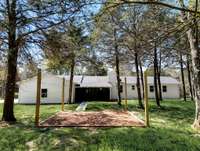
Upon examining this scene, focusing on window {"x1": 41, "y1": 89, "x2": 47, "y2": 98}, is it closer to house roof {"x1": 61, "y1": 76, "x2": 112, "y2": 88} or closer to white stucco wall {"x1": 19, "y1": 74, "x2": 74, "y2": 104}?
white stucco wall {"x1": 19, "y1": 74, "x2": 74, "y2": 104}

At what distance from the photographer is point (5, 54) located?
12461mm

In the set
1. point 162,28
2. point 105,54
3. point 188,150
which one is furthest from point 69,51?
point 105,54

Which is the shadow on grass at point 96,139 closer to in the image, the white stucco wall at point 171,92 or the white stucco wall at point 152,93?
the white stucco wall at point 152,93

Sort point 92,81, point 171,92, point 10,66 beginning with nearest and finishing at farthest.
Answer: point 10,66, point 92,81, point 171,92

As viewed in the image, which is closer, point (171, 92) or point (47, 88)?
point (47, 88)

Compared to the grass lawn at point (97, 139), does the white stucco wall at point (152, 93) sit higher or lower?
higher

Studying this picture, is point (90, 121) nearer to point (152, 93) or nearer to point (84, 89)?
point (84, 89)

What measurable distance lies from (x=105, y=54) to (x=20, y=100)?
14.6 meters

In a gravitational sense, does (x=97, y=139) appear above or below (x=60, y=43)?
below

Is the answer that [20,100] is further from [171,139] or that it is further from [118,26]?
[171,139]

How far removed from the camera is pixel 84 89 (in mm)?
38688

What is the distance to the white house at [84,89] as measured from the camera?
33375 mm

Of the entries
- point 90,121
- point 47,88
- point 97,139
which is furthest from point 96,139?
point 47,88

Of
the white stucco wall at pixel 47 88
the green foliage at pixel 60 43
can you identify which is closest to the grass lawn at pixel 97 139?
the green foliage at pixel 60 43
